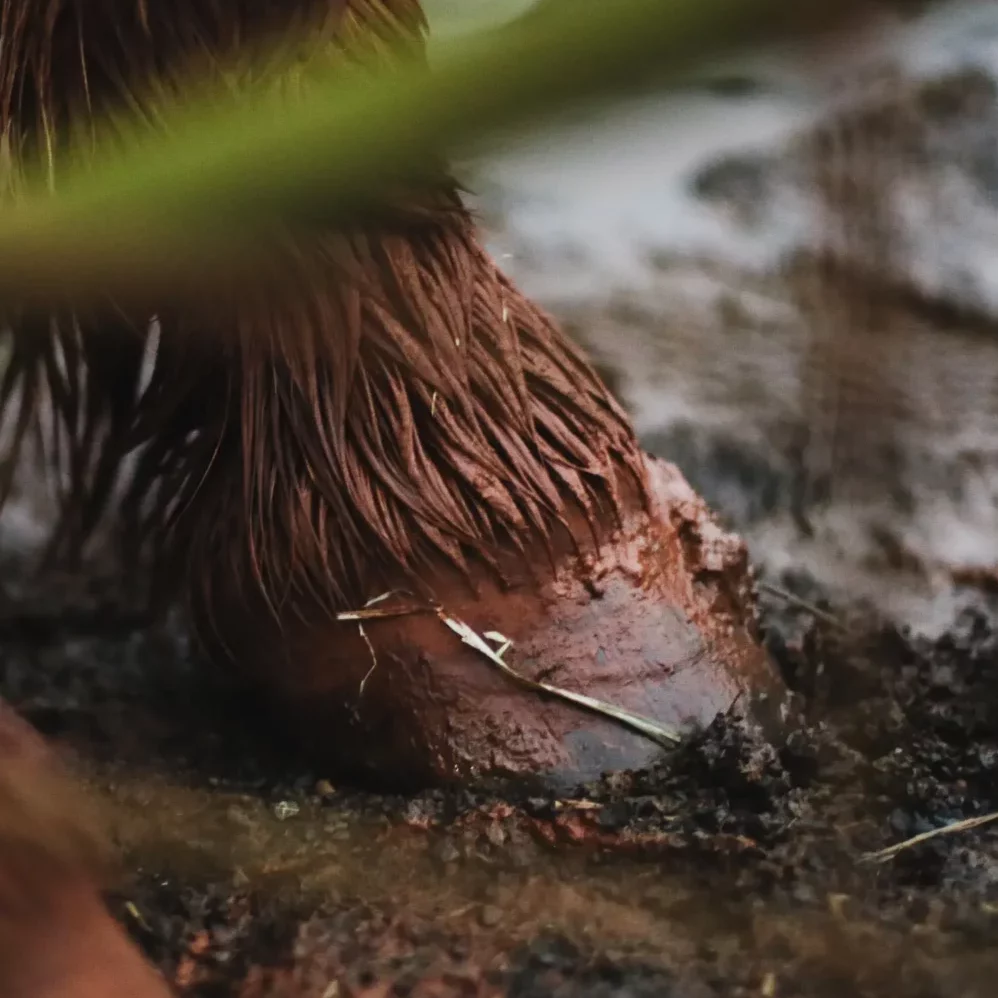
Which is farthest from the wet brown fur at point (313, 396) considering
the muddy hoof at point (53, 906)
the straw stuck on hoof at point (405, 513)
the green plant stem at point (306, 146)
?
the muddy hoof at point (53, 906)

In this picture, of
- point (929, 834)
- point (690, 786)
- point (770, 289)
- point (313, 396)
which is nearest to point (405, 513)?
point (313, 396)

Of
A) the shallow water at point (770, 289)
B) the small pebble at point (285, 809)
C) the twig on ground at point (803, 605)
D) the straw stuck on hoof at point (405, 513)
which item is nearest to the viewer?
the shallow water at point (770, 289)

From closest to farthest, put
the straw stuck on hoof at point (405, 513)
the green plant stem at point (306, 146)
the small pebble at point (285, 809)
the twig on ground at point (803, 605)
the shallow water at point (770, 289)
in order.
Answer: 1. the green plant stem at point (306, 146)
2. the shallow water at point (770, 289)
3. the small pebble at point (285, 809)
4. the straw stuck on hoof at point (405, 513)
5. the twig on ground at point (803, 605)

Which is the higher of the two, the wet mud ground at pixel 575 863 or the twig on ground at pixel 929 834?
the wet mud ground at pixel 575 863

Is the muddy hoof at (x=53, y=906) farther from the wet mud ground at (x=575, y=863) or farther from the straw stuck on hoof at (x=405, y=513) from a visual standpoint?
the straw stuck on hoof at (x=405, y=513)

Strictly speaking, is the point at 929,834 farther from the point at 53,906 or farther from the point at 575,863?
the point at 53,906

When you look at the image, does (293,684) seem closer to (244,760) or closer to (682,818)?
(244,760)
